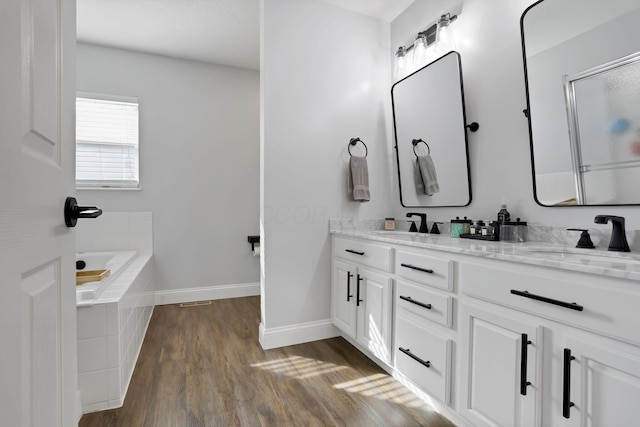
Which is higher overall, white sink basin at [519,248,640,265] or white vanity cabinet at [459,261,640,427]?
white sink basin at [519,248,640,265]

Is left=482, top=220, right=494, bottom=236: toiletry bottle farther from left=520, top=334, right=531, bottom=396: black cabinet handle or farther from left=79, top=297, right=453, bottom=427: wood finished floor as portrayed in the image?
left=79, top=297, right=453, bottom=427: wood finished floor

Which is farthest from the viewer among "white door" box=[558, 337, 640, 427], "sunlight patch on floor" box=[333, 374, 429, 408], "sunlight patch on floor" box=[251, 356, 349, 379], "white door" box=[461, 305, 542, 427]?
"sunlight patch on floor" box=[251, 356, 349, 379]

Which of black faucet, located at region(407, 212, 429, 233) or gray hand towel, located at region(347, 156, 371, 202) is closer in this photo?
black faucet, located at region(407, 212, 429, 233)

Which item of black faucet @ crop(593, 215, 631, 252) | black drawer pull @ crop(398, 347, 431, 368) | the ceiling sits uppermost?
the ceiling

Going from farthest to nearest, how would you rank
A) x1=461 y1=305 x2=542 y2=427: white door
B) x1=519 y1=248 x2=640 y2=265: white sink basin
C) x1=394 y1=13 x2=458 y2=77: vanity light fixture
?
x1=394 y1=13 x2=458 y2=77: vanity light fixture, x1=519 y1=248 x2=640 y2=265: white sink basin, x1=461 y1=305 x2=542 y2=427: white door

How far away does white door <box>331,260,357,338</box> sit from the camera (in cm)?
224

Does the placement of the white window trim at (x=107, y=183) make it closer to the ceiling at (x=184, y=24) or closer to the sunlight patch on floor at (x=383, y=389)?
the ceiling at (x=184, y=24)

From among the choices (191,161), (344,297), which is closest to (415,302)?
(344,297)

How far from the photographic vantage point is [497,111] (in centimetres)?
189

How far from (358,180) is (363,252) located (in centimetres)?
A: 68

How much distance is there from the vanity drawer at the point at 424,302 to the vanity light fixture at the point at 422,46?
169 centimetres

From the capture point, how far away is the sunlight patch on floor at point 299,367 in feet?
6.57

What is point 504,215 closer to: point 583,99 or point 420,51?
point 583,99

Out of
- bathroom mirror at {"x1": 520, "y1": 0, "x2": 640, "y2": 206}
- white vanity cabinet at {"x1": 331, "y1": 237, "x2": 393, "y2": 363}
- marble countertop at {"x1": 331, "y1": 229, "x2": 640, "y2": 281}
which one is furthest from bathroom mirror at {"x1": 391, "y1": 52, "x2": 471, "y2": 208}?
white vanity cabinet at {"x1": 331, "y1": 237, "x2": 393, "y2": 363}
